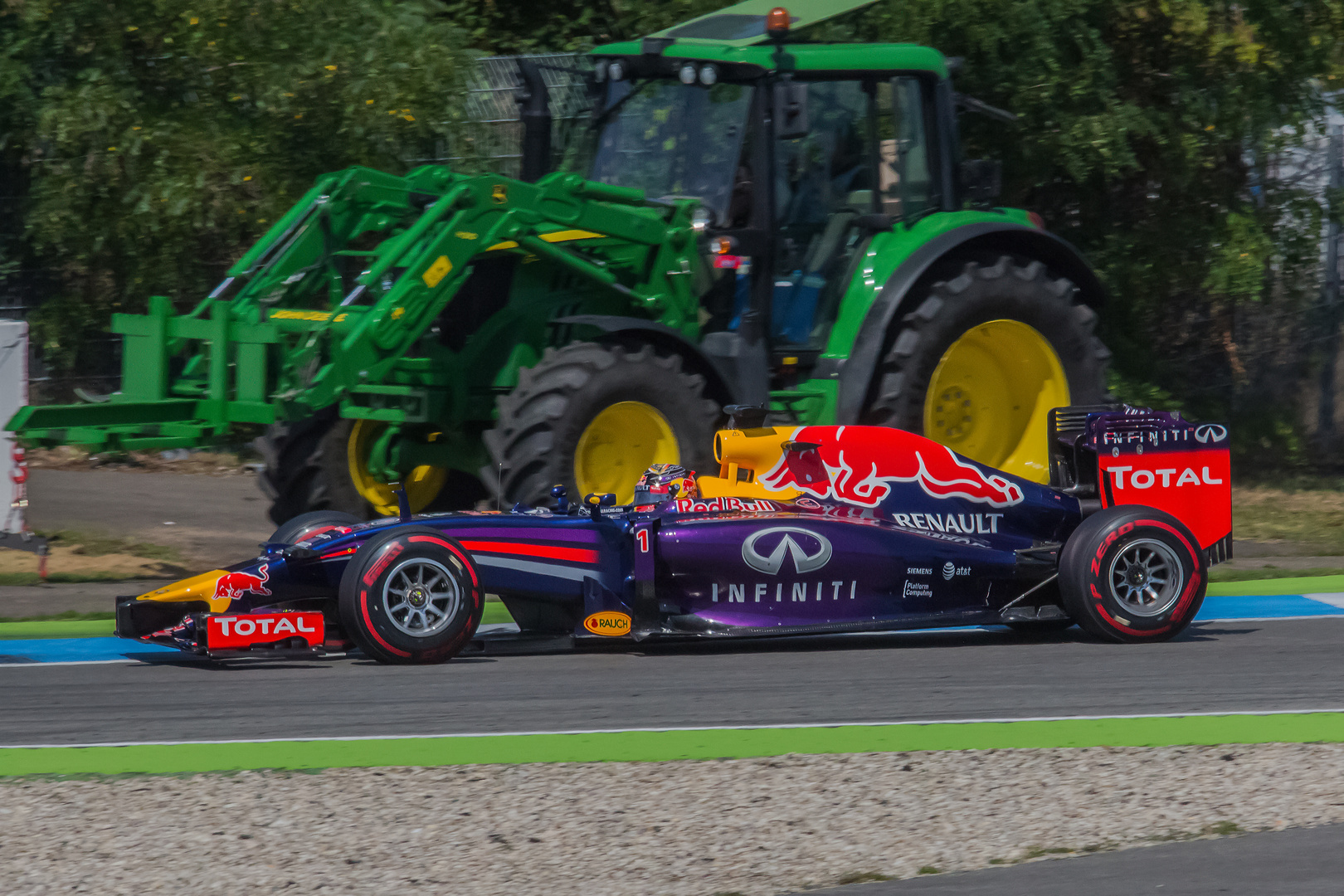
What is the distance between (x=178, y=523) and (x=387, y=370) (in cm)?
389

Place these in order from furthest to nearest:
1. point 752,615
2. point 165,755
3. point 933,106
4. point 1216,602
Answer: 1. point 933,106
2. point 1216,602
3. point 752,615
4. point 165,755

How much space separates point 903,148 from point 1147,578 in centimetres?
358

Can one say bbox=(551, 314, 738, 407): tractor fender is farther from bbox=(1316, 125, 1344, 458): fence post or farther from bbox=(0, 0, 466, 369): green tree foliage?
bbox=(1316, 125, 1344, 458): fence post

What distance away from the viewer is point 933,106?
36.3 ft

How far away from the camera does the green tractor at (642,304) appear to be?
941 centimetres

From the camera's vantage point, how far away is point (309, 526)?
8.41 m

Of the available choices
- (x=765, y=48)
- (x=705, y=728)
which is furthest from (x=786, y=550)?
(x=765, y=48)

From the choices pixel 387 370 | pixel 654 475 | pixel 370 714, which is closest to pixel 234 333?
pixel 387 370

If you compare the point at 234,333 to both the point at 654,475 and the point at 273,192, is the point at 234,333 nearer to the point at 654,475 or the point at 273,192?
the point at 654,475

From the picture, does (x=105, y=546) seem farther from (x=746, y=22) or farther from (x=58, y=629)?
(x=746, y=22)

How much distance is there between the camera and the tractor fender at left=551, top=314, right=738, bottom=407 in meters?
9.56

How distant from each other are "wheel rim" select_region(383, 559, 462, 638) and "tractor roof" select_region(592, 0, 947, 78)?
4018mm

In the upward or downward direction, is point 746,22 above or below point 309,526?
above

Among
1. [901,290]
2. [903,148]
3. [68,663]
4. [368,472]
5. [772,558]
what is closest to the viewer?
[772,558]
